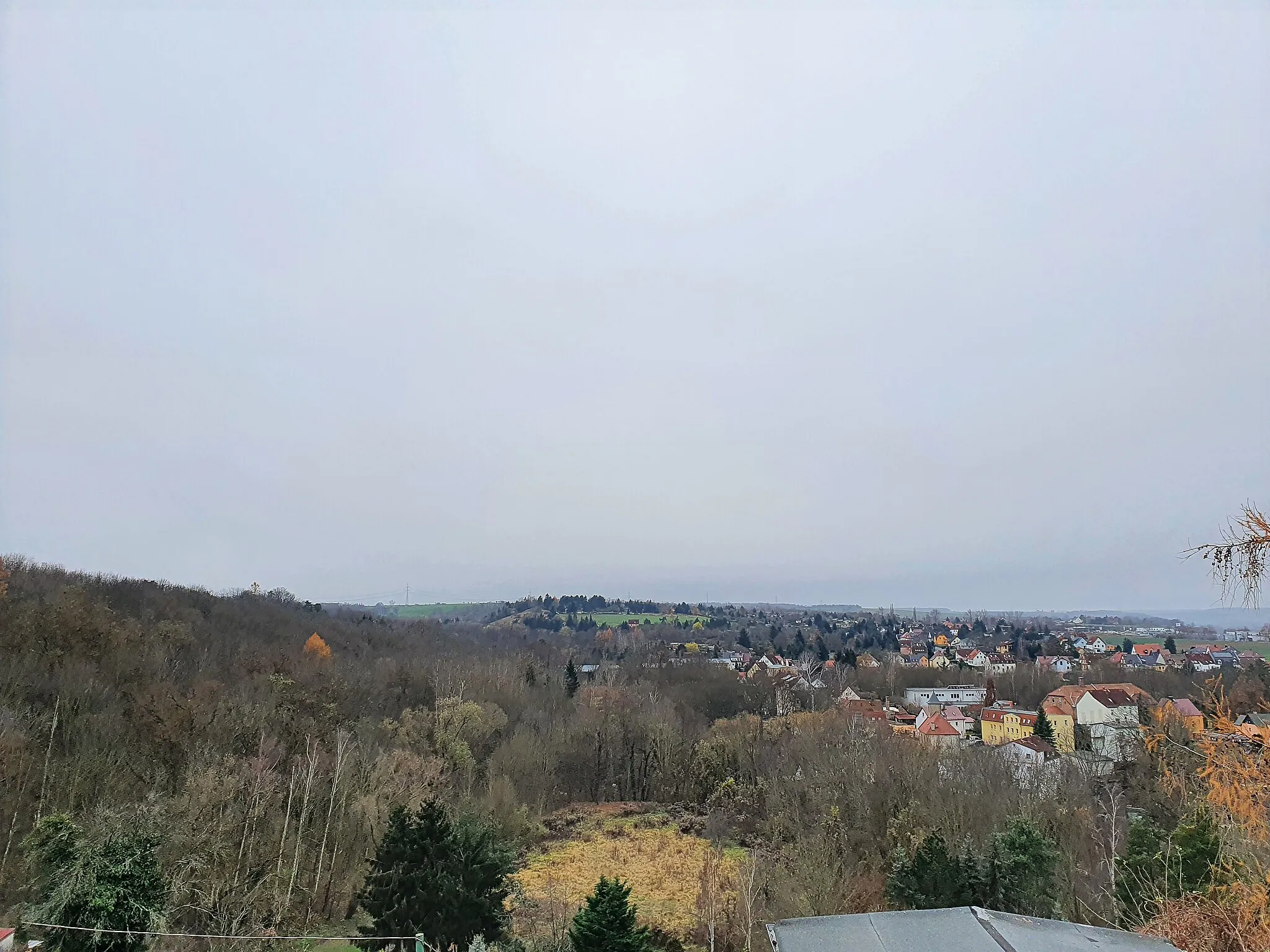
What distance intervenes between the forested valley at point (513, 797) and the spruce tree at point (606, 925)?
1.86m

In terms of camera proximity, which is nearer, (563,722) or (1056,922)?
(1056,922)

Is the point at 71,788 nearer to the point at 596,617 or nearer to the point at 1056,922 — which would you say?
the point at 1056,922

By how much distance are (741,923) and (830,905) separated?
2592 millimetres

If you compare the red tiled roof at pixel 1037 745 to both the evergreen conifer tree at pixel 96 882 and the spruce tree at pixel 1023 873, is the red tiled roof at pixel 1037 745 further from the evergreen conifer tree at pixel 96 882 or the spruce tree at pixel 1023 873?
the evergreen conifer tree at pixel 96 882

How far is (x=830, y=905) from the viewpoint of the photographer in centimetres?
1431

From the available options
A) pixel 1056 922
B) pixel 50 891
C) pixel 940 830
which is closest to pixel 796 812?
pixel 940 830

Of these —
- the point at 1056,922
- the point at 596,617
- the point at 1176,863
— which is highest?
the point at 1056,922

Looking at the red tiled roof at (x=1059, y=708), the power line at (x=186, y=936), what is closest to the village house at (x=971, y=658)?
the red tiled roof at (x=1059, y=708)

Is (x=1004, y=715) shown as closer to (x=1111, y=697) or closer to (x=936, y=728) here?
(x=1111, y=697)

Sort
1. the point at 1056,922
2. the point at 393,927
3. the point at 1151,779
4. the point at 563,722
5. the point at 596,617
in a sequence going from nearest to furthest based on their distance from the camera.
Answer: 1. the point at 1056,922
2. the point at 393,927
3. the point at 1151,779
4. the point at 563,722
5. the point at 596,617

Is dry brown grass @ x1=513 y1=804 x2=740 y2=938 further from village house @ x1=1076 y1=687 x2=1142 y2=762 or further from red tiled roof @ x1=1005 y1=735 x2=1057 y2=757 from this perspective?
village house @ x1=1076 y1=687 x2=1142 y2=762

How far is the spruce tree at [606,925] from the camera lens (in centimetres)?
1066

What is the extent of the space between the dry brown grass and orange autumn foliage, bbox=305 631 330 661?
2082 centimetres

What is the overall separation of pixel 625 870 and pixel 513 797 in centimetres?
586
